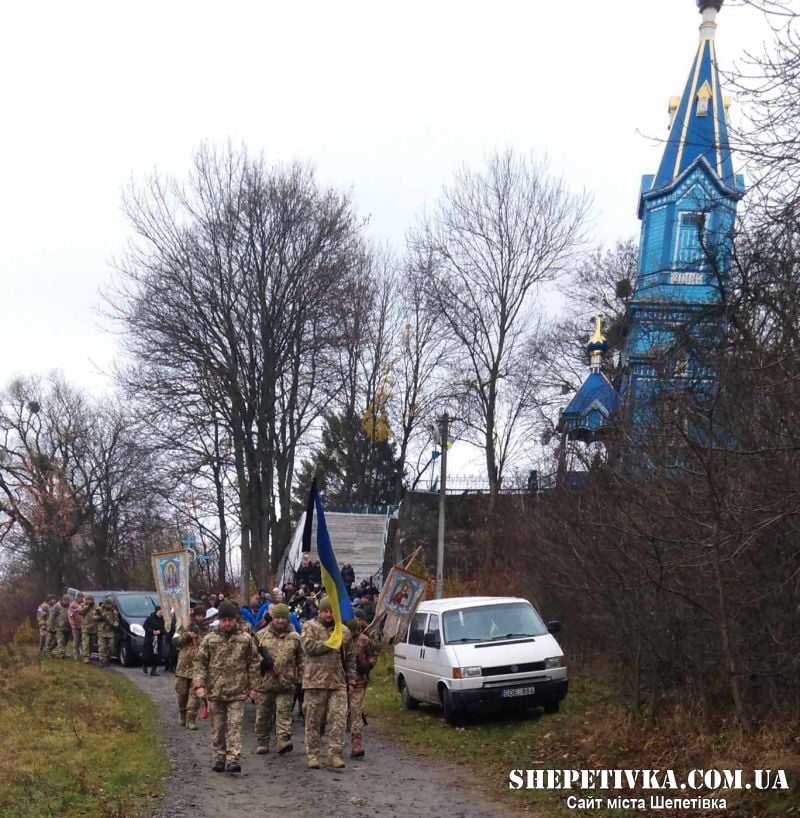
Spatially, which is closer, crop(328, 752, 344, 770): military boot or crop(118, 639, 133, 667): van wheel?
crop(328, 752, 344, 770): military boot

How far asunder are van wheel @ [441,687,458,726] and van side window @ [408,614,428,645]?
1.35 m

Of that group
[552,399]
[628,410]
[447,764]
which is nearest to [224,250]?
[552,399]

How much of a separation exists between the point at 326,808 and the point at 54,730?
5.97m

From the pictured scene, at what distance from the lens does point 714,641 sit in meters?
11.5

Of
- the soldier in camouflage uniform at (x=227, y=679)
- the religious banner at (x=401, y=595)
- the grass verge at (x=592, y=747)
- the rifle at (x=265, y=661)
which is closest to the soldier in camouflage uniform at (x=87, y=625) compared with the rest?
the religious banner at (x=401, y=595)

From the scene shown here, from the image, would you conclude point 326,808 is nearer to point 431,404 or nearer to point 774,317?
point 774,317

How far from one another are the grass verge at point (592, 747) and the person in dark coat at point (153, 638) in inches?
324

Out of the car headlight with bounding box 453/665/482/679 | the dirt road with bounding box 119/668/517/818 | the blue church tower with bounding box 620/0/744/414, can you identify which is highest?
the blue church tower with bounding box 620/0/744/414

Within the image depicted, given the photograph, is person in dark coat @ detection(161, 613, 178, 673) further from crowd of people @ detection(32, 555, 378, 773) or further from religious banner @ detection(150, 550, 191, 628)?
crowd of people @ detection(32, 555, 378, 773)

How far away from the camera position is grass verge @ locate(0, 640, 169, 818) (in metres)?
9.35

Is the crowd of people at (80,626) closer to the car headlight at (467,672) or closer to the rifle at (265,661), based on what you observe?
the car headlight at (467,672)

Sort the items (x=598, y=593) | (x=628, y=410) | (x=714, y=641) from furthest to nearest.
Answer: (x=628, y=410) → (x=598, y=593) → (x=714, y=641)

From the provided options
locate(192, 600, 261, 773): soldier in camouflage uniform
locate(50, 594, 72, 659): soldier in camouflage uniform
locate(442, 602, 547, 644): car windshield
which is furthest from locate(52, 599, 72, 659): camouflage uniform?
locate(192, 600, 261, 773): soldier in camouflage uniform

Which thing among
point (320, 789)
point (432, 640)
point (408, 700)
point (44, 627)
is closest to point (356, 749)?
point (320, 789)
